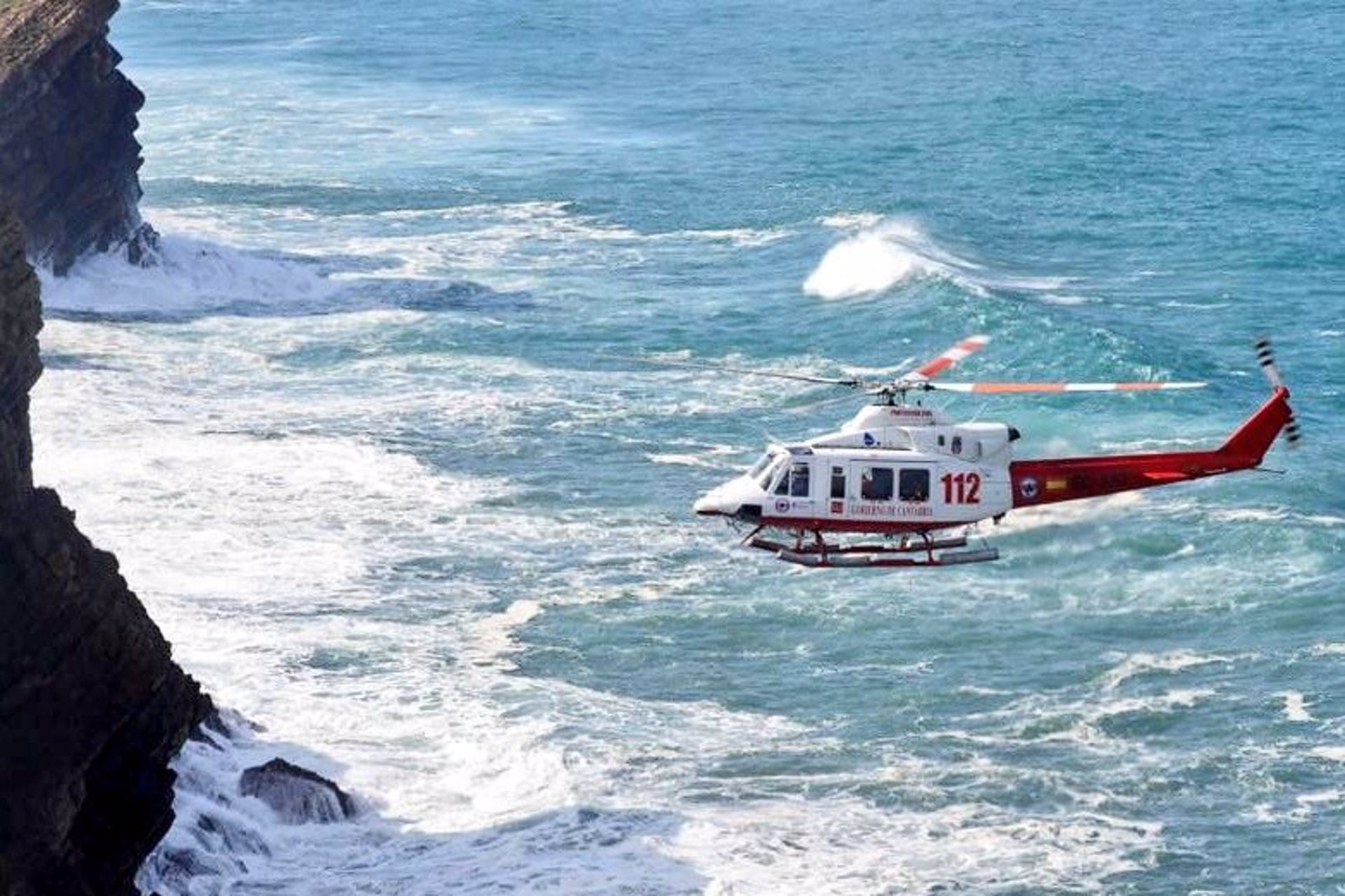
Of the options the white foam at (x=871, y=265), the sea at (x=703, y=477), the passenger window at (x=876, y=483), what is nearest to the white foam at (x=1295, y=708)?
the sea at (x=703, y=477)

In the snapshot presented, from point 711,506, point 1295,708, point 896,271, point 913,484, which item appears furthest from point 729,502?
point 896,271

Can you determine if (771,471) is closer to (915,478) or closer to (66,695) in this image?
(915,478)

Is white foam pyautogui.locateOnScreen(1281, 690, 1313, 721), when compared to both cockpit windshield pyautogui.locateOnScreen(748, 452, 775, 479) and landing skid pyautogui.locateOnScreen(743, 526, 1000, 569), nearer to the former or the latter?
landing skid pyautogui.locateOnScreen(743, 526, 1000, 569)

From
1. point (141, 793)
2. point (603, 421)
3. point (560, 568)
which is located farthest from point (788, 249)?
point (141, 793)

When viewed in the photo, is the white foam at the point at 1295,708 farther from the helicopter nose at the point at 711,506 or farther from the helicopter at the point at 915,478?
the helicopter nose at the point at 711,506

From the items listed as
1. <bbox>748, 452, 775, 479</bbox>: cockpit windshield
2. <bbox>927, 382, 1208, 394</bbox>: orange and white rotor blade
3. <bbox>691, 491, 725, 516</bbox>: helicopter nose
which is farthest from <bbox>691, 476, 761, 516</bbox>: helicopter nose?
<bbox>927, 382, 1208, 394</bbox>: orange and white rotor blade

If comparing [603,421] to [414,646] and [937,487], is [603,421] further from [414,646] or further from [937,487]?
[937,487]

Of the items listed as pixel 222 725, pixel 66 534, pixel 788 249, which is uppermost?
pixel 788 249
